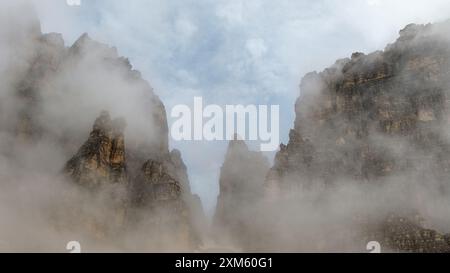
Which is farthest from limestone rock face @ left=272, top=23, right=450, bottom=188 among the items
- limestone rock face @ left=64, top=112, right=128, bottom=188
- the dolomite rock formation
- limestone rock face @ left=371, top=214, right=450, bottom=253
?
limestone rock face @ left=64, top=112, right=128, bottom=188

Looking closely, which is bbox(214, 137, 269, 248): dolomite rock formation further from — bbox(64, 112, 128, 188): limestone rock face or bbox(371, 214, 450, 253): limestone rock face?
bbox(64, 112, 128, 188): limestone rock face

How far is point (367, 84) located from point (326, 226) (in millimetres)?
55135

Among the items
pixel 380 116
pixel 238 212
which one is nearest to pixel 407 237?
pixel 380 116

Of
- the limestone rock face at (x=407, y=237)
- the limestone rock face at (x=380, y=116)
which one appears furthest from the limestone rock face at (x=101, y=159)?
the limestone rock face at (x=407, y=237)

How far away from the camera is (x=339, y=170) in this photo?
15438cm

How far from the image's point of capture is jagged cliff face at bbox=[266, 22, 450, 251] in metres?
143

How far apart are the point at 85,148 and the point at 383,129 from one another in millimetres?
92406

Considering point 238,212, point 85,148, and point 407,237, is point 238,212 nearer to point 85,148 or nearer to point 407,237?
point 85,148

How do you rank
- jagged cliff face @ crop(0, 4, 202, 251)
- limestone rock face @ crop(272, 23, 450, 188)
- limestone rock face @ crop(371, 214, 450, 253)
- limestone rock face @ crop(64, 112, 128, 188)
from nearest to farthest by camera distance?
limestone rock face @ crop(371, 214, 450, 253) < jagged cliff face @ crop(0, 4, 202, 251) < limestone rock face @ crop(64, 112, 128, 188) < limestone rock face @ crop(272, 23, 450, 188)

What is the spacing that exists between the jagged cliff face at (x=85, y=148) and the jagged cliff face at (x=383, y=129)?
44.8 m

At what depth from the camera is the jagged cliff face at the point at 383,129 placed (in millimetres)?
143250

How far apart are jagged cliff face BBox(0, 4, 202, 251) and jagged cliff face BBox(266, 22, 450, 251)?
44.8 m

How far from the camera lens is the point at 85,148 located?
121 meters
